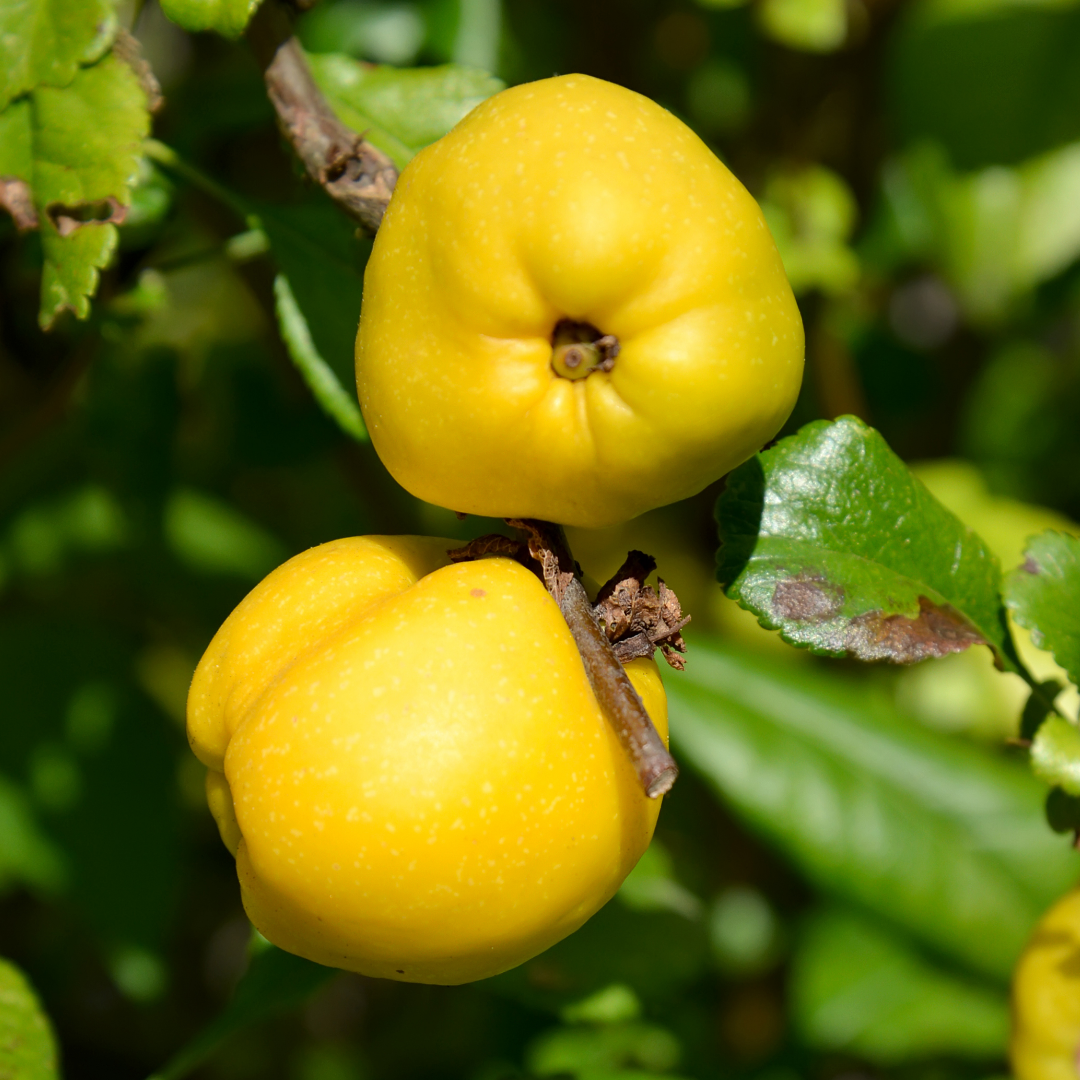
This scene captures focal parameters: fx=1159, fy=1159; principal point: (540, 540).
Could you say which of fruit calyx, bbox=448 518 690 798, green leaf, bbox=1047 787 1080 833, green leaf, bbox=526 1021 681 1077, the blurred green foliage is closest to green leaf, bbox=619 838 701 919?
the blurred green foliage

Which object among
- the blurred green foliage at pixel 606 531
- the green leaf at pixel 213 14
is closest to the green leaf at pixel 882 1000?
the blurred green foliage at pixel 606 531

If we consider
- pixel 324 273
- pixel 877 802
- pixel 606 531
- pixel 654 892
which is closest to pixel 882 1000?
pixel 877 802

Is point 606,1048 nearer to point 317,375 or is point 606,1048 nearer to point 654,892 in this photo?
point 654,892

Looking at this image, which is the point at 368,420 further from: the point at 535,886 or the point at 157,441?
the point at 157,441

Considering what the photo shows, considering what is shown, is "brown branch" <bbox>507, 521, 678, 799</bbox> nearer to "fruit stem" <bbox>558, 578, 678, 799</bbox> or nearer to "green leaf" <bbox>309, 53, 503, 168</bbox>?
"fruit stem" <bbox>558, 578, 678, 799</bbox>

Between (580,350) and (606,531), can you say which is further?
(606,531)

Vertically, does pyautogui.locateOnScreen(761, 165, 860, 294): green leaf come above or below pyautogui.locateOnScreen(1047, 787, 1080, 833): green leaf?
above
